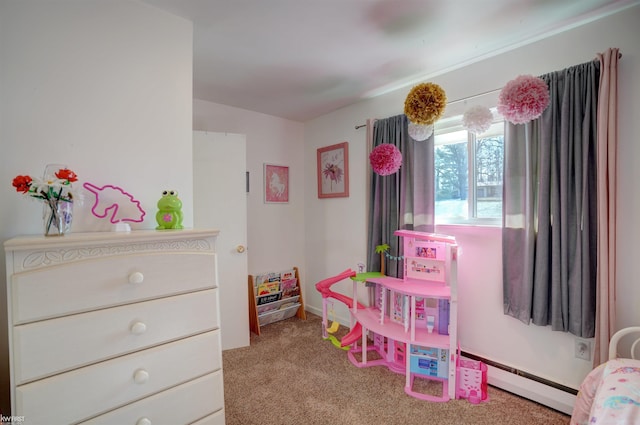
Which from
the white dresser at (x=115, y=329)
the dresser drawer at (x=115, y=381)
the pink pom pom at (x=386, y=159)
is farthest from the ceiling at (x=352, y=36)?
the dresser drawer at (x=115, y=381)

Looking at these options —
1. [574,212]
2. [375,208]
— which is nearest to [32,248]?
[375,208]

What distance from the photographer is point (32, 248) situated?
886mm

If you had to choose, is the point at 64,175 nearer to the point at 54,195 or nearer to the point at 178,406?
the point at 54,195

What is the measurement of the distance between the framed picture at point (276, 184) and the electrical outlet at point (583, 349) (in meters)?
2.88

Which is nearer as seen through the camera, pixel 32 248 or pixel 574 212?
pixel 32 248

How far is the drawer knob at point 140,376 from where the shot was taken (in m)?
1.04

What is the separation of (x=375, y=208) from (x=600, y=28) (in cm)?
186

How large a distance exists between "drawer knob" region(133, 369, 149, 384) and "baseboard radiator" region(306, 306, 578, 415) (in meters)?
2.21

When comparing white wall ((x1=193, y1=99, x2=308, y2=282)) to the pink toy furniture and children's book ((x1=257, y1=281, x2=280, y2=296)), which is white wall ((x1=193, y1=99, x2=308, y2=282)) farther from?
the pink toy furniture

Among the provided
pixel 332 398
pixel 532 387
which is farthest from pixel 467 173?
pixel 332 398

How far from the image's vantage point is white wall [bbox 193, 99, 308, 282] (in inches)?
118

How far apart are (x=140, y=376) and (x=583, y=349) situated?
2406 millimetres

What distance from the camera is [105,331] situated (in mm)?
997

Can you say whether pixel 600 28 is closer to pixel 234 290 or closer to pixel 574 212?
pixel 574 212
